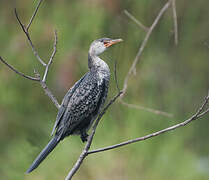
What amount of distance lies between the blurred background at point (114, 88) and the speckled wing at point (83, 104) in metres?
0.63

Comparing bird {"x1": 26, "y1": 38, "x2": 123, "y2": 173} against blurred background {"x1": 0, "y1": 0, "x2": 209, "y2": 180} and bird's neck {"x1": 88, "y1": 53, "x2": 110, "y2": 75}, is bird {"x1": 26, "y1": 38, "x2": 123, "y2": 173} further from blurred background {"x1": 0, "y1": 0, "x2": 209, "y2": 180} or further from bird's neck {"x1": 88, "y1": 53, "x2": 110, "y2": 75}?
blurred background {"x1": 0, "y1": 0, "x2": 209, "y2": 180}

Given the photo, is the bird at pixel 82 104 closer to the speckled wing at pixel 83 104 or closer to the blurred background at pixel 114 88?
the speckled wing at pixel 83 104

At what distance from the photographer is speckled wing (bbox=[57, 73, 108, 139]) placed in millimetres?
3207

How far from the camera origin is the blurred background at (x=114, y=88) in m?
3.92

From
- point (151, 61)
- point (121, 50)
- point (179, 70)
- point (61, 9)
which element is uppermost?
point (61, 9)

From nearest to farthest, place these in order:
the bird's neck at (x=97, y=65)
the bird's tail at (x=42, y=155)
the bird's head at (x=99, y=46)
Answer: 1. the bird's tail at (x=42, y=155)
2. the bird's neck at (x=97, y=65)
3. the bird's head at (x=99, y=46)

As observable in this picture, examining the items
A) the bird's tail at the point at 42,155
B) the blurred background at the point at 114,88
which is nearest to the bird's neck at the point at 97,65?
the bird's tail at the point at 42,155

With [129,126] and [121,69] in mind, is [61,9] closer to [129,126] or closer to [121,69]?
[121,69]

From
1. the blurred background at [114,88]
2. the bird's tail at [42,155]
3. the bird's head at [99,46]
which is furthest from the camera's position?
the blurred background at [114,88]

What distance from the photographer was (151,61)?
202 inches

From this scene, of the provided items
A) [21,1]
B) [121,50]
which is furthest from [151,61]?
[21,1]

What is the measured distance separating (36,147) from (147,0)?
177 cm

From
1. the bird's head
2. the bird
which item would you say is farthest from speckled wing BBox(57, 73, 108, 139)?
the bird's head

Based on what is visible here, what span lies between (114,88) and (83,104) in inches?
42.9
